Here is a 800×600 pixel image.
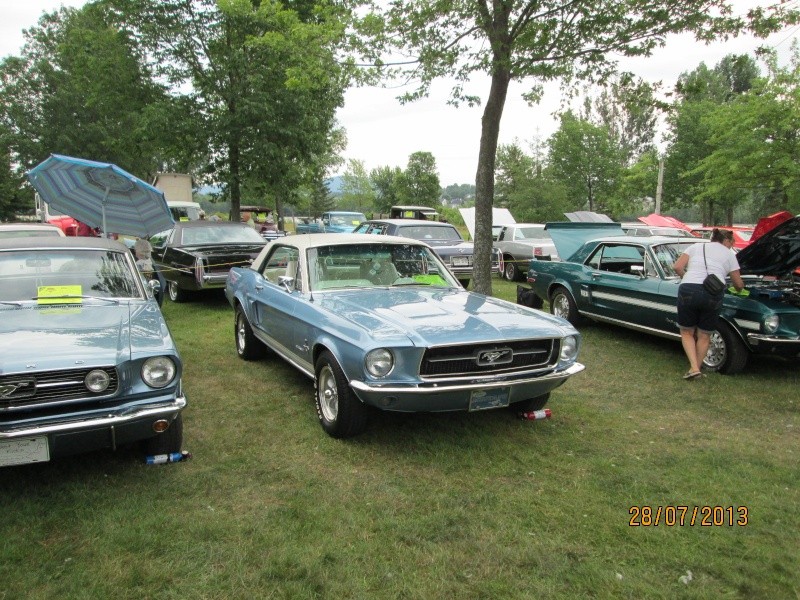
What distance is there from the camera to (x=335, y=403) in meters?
4.54

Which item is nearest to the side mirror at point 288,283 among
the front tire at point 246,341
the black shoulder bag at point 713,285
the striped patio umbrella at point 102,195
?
the front tire at point 246,341

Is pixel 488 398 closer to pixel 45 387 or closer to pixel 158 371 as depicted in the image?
pixel 158 371

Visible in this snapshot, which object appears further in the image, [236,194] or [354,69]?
[236,194]

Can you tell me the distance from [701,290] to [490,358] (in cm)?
323

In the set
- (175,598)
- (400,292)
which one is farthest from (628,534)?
(400,292)

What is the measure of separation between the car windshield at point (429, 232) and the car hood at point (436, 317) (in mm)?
7592

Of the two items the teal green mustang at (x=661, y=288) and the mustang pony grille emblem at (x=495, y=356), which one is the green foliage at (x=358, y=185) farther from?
the mustang pony grille emblem at (x=495, y=356)

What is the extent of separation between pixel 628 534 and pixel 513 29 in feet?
25.2

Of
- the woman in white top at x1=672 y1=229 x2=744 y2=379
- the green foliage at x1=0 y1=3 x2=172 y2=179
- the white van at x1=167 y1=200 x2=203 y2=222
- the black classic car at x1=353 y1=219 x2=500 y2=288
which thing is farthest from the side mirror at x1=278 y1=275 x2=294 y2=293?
the green foliage at x1=0 y1=3 x2=172 y2=179

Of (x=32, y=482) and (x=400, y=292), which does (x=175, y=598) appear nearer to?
(x=32, y=482)

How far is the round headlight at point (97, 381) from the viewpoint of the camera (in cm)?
349

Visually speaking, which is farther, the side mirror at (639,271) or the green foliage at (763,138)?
the green foliage at (763,138)

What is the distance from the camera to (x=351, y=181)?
6456 centimetres
